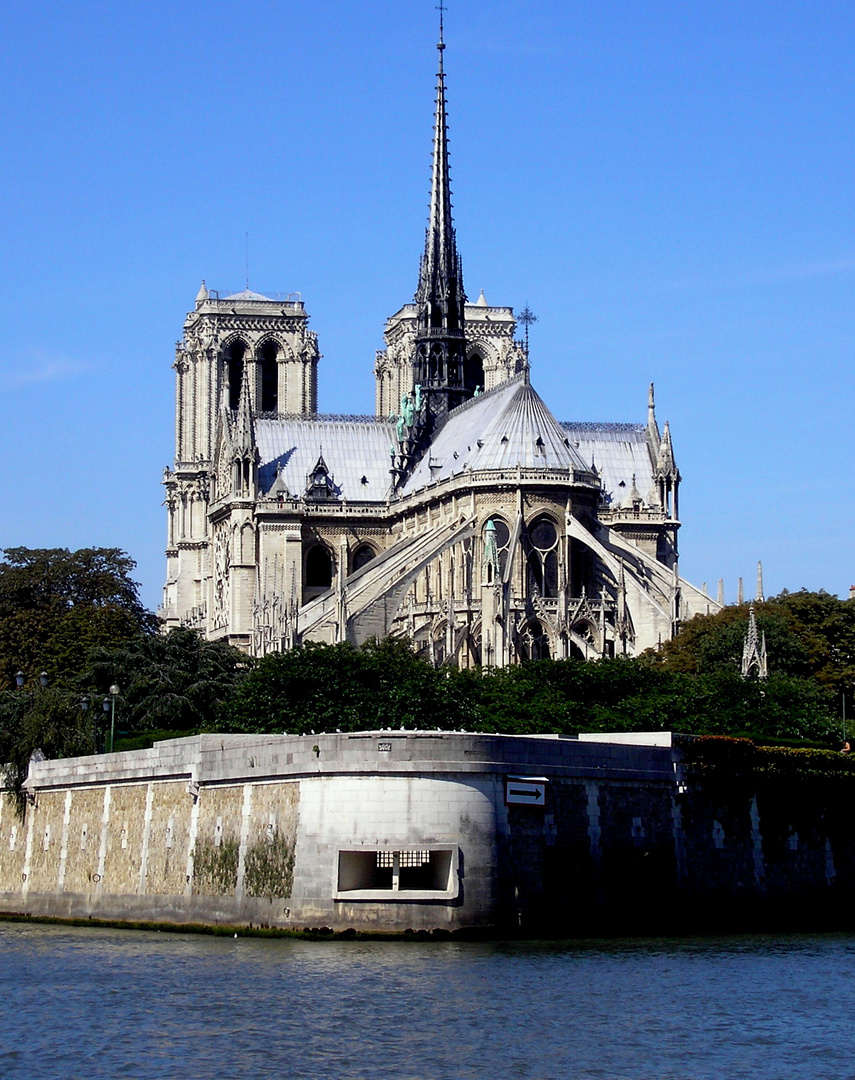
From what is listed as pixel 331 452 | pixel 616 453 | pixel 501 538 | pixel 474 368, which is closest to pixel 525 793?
pixel 501 538

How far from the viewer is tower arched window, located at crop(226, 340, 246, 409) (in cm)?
13825

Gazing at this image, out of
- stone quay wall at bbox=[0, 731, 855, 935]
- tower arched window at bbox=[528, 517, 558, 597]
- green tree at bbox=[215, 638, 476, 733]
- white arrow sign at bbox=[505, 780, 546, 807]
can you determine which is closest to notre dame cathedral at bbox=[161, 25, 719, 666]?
tower arched window at bbox=[528, 517, 558, 597]

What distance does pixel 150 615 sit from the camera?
4343 inches

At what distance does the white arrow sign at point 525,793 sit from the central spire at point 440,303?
73340 millimetres

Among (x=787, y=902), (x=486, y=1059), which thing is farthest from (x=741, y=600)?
(x=486, y=1059)

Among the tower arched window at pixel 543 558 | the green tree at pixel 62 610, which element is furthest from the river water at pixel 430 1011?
the tower arched window at pixel 543 558

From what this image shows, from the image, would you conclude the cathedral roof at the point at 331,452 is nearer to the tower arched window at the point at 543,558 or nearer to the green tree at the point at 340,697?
the tower arched window at the point at 543,558

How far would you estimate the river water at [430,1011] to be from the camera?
34500mm

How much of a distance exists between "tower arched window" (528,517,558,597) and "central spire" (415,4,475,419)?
2044 centimetres

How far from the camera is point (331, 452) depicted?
12181 cm

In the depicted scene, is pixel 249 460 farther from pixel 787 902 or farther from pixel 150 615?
pixel 787 902

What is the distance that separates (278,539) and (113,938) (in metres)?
66.5

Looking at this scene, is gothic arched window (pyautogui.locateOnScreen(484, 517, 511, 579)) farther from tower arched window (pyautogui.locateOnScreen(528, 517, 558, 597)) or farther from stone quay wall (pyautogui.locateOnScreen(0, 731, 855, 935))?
stone quay wall (pyautogui.locateOnScreen(0, 731, 855, 935))

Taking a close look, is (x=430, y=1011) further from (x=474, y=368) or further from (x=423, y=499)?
(x=474, y=368)
